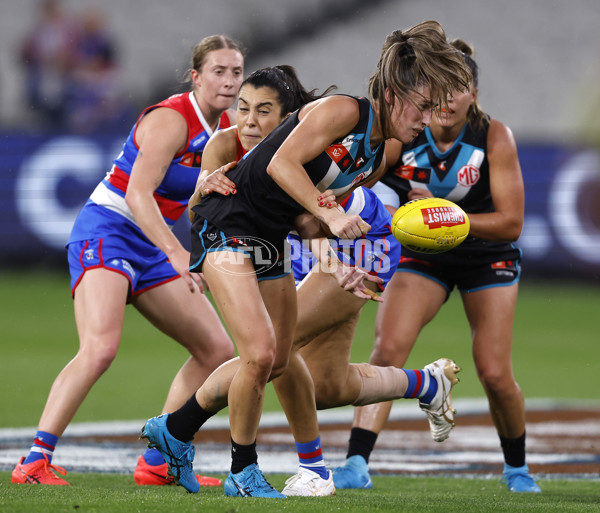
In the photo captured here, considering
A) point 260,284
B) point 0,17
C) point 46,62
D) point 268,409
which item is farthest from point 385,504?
point 0,17

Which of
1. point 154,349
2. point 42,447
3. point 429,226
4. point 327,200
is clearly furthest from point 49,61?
point 327,200

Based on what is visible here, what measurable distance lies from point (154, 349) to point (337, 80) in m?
9.68

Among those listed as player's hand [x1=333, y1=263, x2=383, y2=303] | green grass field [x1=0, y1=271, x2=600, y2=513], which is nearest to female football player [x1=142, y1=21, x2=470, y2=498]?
player's hand [x1=333, y1=263, x2=383, y2=303]

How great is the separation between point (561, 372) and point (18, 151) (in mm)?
8766

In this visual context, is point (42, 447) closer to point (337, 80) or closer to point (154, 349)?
point (154, 349)

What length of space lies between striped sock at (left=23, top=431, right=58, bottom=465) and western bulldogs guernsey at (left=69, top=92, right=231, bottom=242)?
1.13 meters

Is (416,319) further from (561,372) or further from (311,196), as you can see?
(561,372)

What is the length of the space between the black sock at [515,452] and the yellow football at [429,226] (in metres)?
1.61

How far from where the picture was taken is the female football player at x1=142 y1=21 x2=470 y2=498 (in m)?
4.48

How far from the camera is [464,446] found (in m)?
7.38

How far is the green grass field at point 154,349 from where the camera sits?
8.95m

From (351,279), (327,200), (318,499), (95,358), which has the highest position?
(327,200)

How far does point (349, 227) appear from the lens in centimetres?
423

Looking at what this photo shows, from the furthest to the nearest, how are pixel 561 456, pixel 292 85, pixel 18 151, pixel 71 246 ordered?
pixel 18 151 → pixel 561 456 → pixel 71 246 → pixel 292 85
